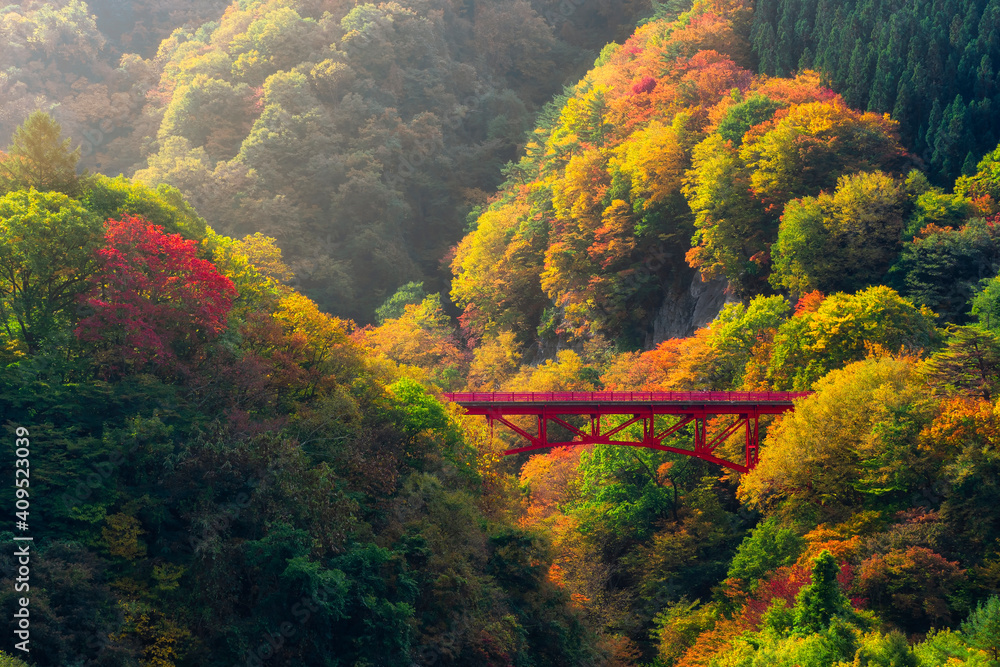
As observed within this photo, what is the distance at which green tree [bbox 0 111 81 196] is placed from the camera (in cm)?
4212

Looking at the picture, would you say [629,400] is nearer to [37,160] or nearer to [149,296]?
[149,296]

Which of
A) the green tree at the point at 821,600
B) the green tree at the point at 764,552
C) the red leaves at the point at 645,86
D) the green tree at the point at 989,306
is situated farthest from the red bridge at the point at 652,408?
→ the red leaves at the point at 645,86

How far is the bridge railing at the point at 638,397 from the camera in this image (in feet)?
165

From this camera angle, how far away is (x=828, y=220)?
5869cm

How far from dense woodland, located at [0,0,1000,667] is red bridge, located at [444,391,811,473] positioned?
2.11 meters

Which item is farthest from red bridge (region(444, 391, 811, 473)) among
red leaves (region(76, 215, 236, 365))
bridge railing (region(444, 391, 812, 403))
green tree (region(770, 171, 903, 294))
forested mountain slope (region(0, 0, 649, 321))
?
forested mountain slope (region(0, 0, 649, 321))

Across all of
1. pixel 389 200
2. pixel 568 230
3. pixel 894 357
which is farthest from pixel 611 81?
pixel 894 357

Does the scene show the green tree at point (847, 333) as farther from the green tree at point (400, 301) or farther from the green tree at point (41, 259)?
the green tree at point (400, 301)

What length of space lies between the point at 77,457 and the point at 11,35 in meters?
92.0

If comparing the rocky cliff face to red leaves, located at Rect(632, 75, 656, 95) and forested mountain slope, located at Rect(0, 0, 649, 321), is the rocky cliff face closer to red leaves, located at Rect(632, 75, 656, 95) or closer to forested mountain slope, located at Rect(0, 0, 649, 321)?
red leaves, located at Rect(632, 75, 656, 95)

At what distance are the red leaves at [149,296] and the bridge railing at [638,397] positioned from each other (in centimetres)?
1471

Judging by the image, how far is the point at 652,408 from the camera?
5103 centimetres

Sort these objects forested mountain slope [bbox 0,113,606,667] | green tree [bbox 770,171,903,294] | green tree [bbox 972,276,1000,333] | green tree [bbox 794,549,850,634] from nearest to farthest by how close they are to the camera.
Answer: forested mountain slope [bbox 0,113,606,667]
green tree [bbox 794,549,850,634]
green tree [bbox 972,276,1000,333]
green tree [bbox 770,171,903,294]

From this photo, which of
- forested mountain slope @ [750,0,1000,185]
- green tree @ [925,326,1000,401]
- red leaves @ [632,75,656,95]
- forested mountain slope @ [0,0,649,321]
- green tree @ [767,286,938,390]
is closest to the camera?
green tree @ [925,326,1000,401]
